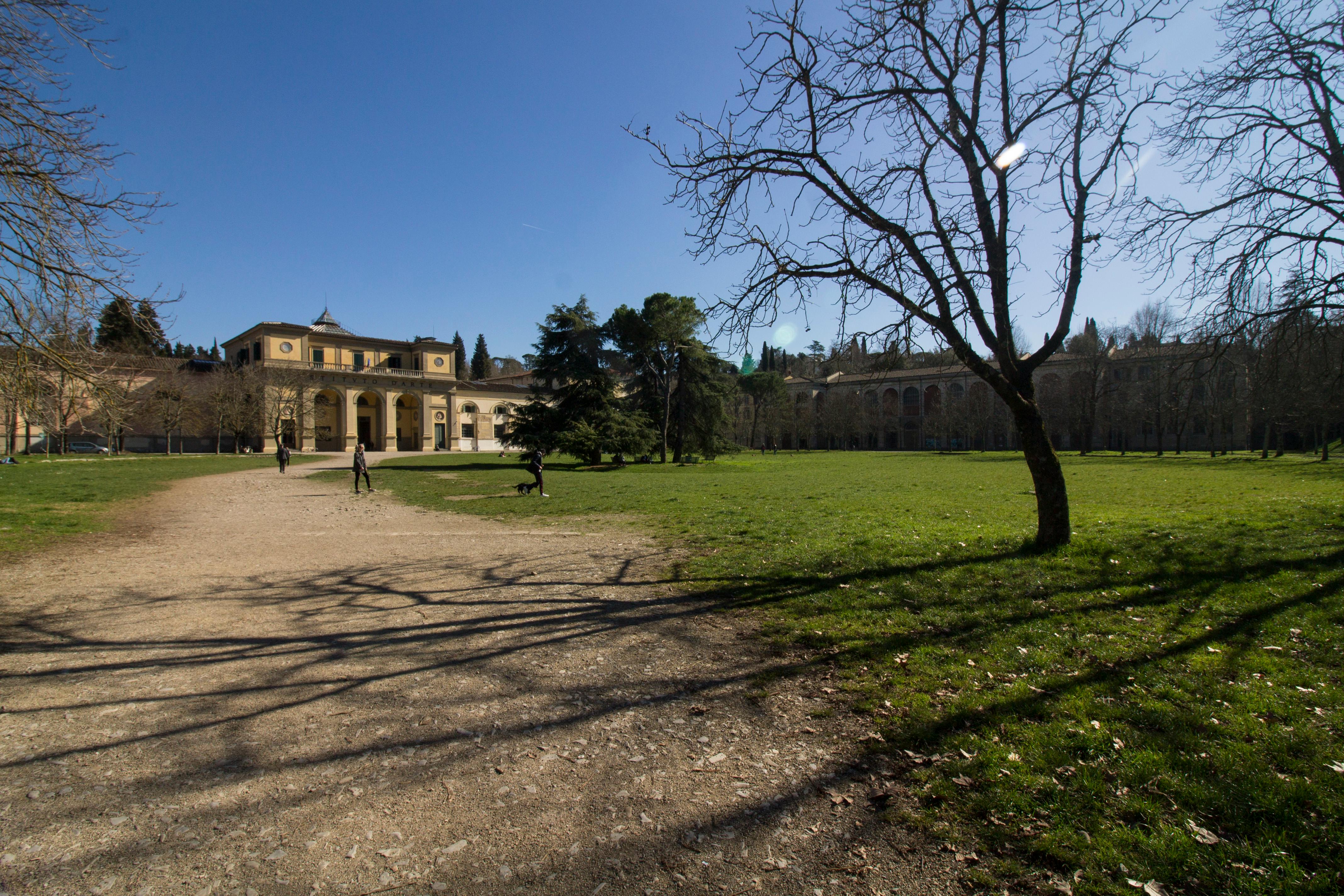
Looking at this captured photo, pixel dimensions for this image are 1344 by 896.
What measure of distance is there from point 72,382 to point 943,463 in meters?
44.0

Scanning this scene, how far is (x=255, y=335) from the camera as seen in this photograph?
61938 millimetres

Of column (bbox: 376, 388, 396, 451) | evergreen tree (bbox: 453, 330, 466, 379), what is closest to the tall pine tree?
evergreen tree (bbox: 453, 330, 466, 379)

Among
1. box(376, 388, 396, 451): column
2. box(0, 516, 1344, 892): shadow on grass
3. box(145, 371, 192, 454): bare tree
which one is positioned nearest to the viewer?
box(0, 516, 1344, 892): shadow on grass

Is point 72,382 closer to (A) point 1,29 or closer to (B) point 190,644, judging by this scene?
(A) point 1,29

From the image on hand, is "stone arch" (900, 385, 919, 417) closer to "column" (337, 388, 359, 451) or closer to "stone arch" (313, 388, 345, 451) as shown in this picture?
"column" (337, 388, 359, 451)

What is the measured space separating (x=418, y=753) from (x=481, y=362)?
122 m

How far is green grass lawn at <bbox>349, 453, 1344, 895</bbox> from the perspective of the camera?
2926 millimetres

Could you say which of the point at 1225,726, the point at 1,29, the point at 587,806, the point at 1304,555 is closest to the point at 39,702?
the point at 587,806

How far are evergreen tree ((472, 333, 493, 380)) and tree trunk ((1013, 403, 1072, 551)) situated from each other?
384ft

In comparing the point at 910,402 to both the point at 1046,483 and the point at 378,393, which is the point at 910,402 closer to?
the point at 378,393

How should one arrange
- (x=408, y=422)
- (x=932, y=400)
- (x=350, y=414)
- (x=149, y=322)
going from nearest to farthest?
(x=149, y=322) < (x=350, y=414) < (x=408, y=422) < (x=932, y=400)

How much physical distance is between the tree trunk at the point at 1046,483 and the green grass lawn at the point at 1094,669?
0.36 metres

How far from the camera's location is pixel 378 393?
6756 centimetres

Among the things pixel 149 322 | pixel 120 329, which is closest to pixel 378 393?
pixel 120 329
